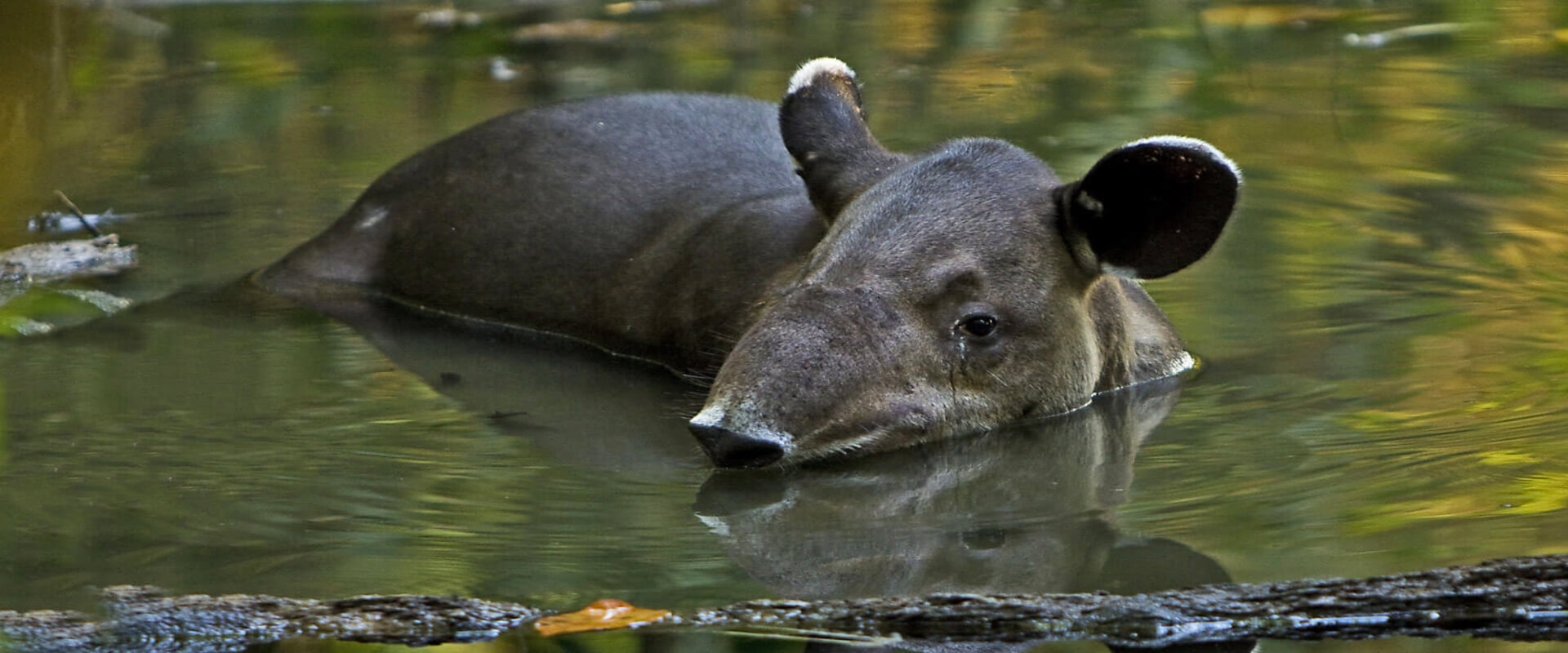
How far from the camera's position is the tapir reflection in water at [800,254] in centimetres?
510

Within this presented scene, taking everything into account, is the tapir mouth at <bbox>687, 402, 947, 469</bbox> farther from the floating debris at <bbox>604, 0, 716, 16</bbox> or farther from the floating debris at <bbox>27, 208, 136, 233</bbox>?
the floating debris at <bbox>604, 0, 716, 16</bbox>

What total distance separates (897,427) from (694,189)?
195cm

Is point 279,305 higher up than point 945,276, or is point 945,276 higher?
point 945,276

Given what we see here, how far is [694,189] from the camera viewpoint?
6871 mm

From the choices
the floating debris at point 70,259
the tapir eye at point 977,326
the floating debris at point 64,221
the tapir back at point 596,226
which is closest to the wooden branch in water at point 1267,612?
the tapir eye at point 977,326

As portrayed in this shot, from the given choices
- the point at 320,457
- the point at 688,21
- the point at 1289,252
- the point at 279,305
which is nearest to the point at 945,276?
the point at 320,457

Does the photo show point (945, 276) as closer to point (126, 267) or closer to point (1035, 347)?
point (1035, 347)

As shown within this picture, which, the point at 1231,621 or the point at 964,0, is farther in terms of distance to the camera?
the point at 964,0

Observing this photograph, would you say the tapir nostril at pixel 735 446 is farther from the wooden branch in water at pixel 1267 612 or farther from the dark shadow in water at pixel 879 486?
the wooden branch in water at pixel 1267 612

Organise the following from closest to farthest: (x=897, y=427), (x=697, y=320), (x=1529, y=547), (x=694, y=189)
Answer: (x=1529, y=547) → (x=897, y=427) → (x=697, y=320) → (x=694, y=189)

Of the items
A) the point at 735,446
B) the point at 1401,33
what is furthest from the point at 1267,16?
the point at 735,446

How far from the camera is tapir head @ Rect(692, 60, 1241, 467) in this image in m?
4.96

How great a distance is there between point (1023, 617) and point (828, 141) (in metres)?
2.60

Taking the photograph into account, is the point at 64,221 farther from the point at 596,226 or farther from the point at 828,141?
the point at 828,141
